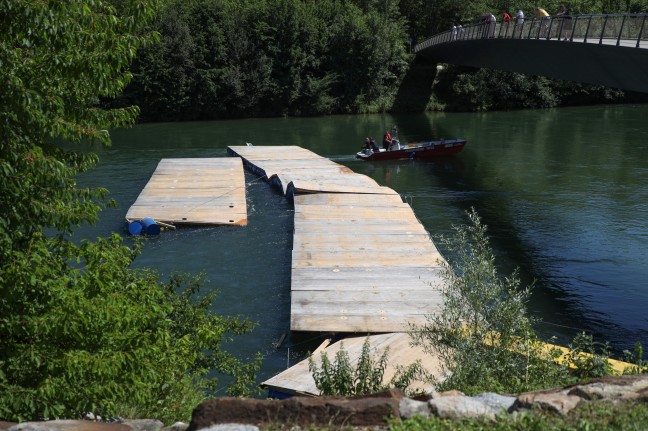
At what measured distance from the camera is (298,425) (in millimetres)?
7574

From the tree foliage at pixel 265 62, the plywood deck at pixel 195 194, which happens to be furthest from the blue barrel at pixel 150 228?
the tree foliage at pixel 265 62

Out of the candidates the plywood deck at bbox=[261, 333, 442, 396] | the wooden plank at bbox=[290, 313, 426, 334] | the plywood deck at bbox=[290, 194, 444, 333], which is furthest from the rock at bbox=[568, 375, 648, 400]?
the wooden plank at bbox=[290, 313, 426, 334]

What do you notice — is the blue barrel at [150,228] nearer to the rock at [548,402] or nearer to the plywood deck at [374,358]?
the plywood deck at [374,358]

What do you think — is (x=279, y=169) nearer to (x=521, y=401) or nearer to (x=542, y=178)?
(x=542, y=178)

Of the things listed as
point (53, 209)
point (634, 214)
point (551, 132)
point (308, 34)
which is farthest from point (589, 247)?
point (308, 34)

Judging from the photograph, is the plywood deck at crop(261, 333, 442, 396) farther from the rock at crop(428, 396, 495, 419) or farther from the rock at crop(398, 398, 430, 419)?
the rock at crop(398, 398, 430, 419)

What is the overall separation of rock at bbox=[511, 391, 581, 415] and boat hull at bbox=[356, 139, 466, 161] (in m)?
39.8

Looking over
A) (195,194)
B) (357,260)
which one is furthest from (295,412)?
(195,194)

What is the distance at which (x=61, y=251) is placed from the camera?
10.4m

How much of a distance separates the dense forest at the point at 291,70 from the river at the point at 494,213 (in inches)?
453

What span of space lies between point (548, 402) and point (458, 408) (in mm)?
892

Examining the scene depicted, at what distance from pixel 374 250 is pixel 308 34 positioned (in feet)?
198

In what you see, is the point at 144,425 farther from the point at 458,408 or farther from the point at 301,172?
the point at 301,172

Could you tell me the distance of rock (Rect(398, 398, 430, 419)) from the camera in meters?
7.69
